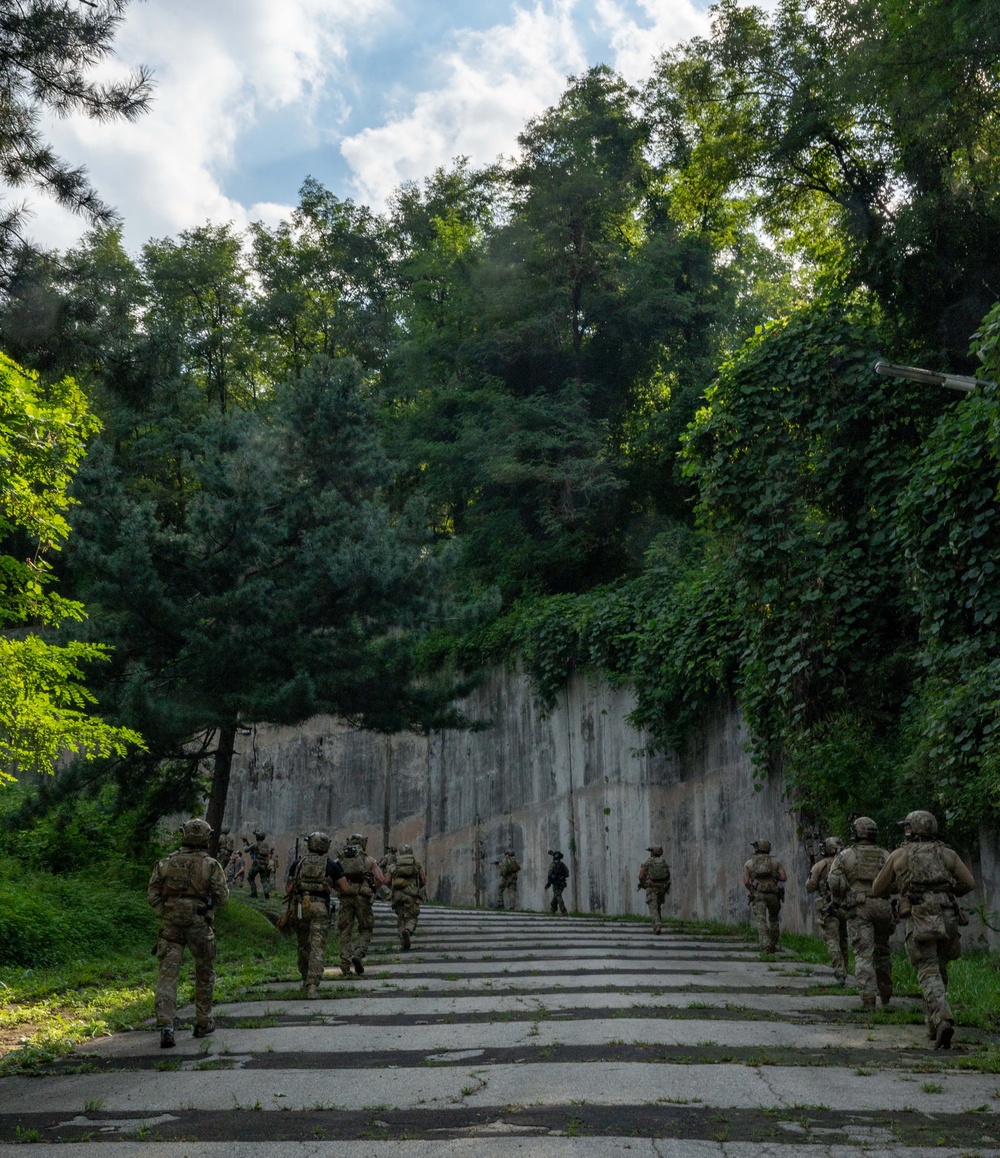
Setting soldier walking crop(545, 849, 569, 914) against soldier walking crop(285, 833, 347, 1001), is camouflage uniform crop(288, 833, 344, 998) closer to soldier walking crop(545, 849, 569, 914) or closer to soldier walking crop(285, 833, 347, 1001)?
soldier walking crop(285, 833, 347, 1001)

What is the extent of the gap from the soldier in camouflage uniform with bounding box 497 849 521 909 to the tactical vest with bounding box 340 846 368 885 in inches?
536

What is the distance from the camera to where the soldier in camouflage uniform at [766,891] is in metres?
16.9

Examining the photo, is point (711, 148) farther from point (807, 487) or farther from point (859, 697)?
point (859, 697)

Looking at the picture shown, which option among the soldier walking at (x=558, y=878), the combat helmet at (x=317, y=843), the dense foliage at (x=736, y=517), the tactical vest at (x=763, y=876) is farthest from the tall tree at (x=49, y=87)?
the soldier walking at (x=558, y=878)

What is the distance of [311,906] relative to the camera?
41.5 feet

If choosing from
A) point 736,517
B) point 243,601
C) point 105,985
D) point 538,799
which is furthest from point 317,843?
point 538,799

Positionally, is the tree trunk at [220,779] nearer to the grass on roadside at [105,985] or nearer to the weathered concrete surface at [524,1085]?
the grass on roadside at [105,985]

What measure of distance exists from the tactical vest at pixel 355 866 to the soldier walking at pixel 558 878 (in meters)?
12.4

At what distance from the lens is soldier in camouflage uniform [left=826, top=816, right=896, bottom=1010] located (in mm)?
11195

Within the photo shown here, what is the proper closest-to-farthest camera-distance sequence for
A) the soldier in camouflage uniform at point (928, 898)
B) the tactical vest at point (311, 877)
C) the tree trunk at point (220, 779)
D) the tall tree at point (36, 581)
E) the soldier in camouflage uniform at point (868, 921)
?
1. the soldier in camouflage uniform at point (928, 898)
2. the soldier in camouflage uniform at point (868, 921)
3. the tactical vest at point (311, 877)
4. the tall tree at point (36, 581)
5. the tree trunk at point (220, 779)

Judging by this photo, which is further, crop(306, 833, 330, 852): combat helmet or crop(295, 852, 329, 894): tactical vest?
crop(306, 833, 330, 852): combat helmet

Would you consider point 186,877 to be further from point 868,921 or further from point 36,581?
Answer: point 36,581

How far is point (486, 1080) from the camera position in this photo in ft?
24.5

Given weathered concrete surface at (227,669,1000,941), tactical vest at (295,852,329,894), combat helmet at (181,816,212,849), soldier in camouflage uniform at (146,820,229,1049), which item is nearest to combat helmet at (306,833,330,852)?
tactical vest at (295,852,329,894)
